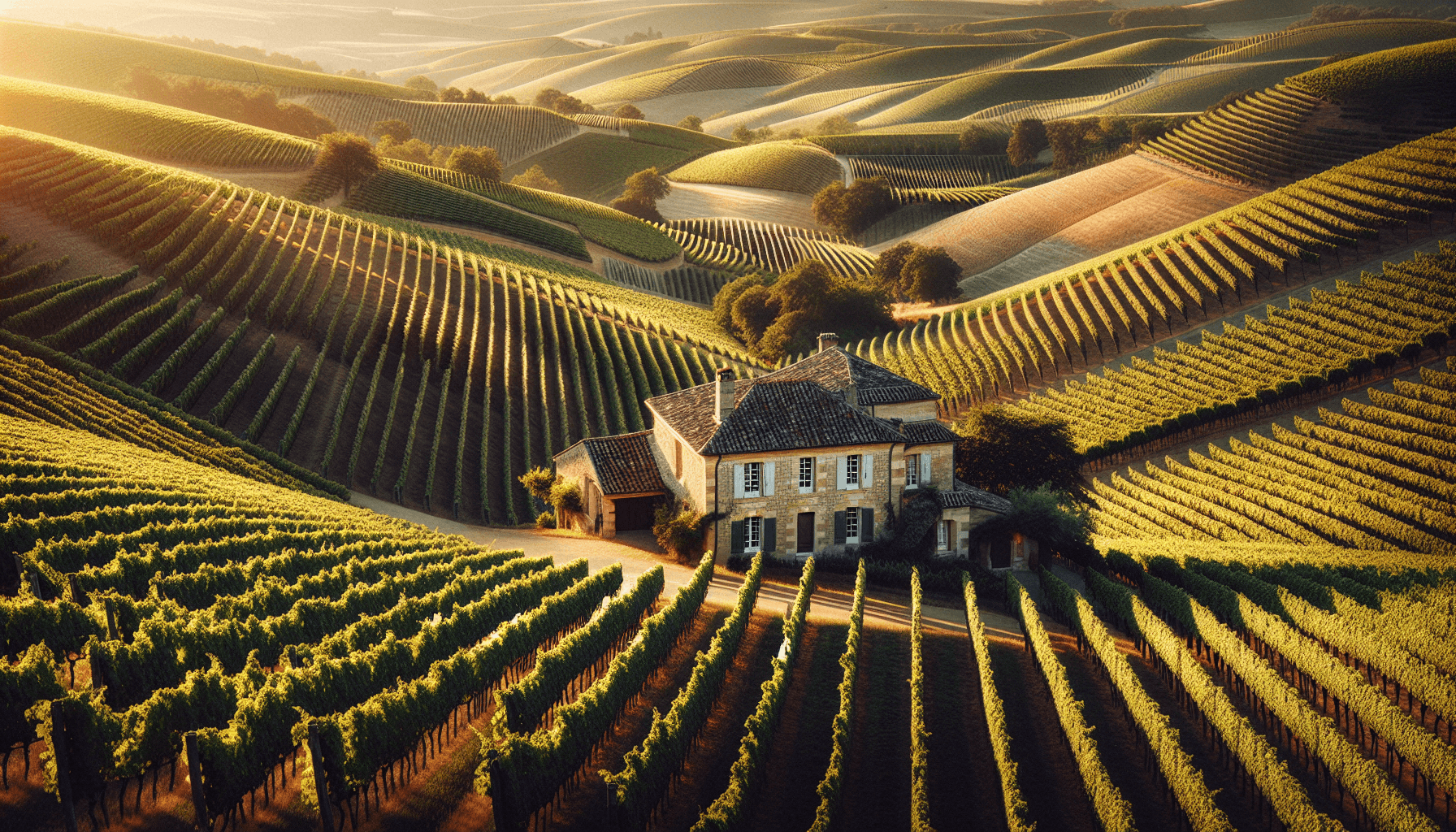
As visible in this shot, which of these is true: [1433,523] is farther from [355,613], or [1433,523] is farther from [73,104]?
[73,104]

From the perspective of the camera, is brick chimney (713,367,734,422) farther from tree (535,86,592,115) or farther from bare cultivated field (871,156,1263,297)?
tree (535,86,592,115)

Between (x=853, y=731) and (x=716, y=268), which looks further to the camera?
(x=716, y=268)

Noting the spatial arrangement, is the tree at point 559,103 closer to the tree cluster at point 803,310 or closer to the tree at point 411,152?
the tree at point 411,152

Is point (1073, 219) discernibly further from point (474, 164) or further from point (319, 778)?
point (319, 778)

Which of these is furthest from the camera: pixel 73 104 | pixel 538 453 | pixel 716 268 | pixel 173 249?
pixel 716 268

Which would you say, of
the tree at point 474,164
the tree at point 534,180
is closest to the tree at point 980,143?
the tree at point 534,180

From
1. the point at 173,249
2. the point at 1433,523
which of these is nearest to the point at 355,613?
the point at 1433,523

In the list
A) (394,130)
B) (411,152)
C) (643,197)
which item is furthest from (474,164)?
(394,130)
